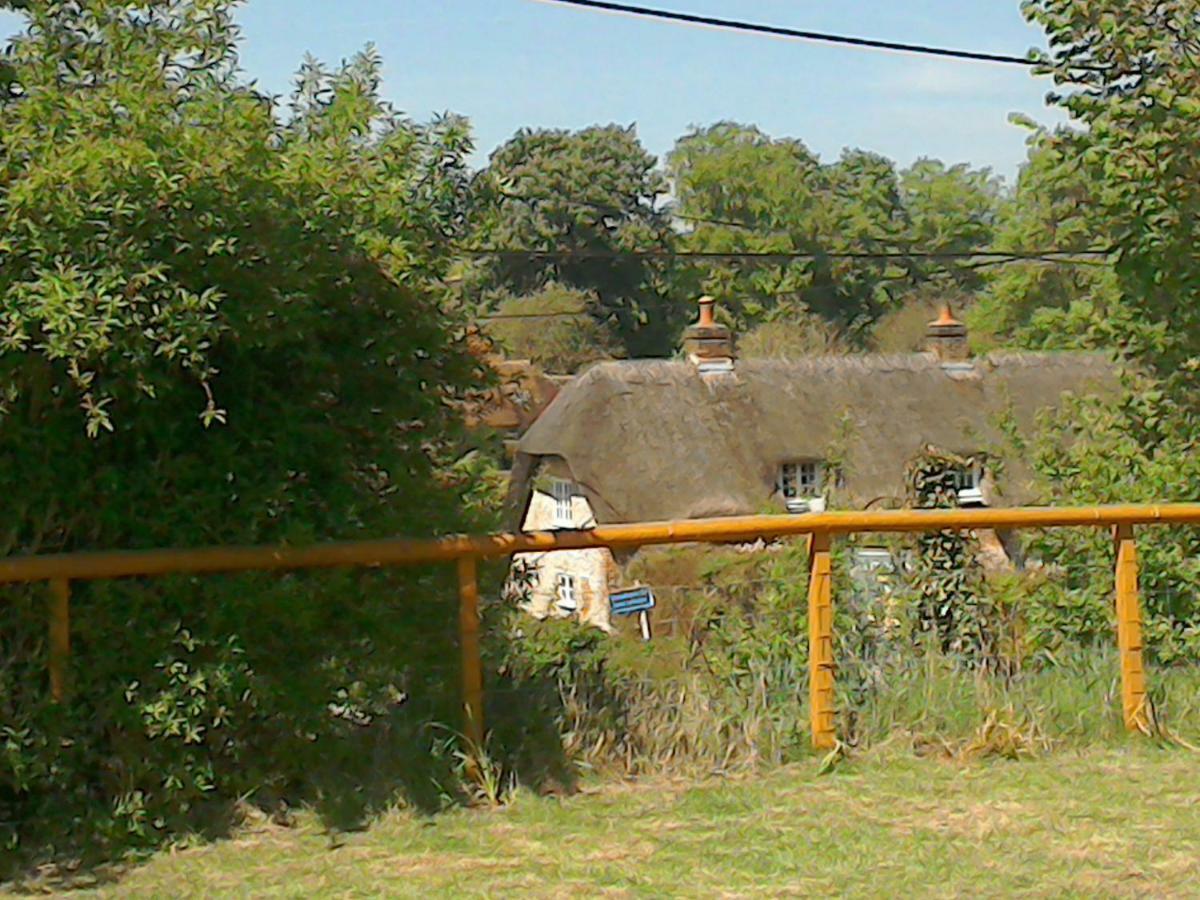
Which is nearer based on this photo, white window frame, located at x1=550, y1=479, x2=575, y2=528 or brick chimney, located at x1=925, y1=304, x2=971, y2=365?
white window frame, located at x1=550, y1=479, x2=575, y2=528

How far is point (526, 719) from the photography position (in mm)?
6910

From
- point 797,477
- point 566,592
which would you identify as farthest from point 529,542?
point 797,477

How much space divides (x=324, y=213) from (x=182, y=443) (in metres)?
0.97

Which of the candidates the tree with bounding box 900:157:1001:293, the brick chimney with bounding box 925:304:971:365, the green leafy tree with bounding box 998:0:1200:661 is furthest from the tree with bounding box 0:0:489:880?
the tree with bounding box 900:157:1001:293

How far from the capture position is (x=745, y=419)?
3684cm

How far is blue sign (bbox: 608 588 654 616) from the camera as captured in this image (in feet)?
26.0

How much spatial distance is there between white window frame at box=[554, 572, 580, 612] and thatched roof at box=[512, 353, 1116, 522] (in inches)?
947

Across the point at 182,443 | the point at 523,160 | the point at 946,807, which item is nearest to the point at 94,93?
the point at 182,443

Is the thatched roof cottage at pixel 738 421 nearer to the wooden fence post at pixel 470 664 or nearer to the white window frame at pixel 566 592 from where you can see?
the white window frame at pixel 566 592

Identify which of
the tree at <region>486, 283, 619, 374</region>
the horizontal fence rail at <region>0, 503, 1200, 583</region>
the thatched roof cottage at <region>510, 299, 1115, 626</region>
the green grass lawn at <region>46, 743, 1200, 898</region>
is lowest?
Result: the green grass lawn at <region>46, 743, 1200, 898</region>

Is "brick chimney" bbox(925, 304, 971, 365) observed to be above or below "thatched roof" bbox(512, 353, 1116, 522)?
above

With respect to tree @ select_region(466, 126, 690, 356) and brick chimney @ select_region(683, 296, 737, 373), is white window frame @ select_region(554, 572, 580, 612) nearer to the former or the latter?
brick chimney @ select_region(683, 296, 737, 373)

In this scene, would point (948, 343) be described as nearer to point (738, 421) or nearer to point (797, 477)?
point (797, 477)

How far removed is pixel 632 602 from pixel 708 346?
30.7m
